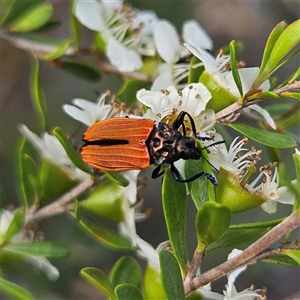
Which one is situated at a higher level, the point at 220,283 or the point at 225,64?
the point at 225,64

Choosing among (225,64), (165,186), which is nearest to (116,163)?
(165,186)

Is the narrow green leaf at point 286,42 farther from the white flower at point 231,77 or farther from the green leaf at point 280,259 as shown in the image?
the green leaf at point 280,259

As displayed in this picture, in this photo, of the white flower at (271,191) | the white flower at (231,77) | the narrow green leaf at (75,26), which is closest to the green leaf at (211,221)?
the white flower at (271,191)

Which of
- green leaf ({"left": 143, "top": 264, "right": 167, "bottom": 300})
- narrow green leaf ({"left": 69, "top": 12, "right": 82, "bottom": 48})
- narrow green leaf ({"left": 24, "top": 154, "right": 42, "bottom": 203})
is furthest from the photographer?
narrow green leaf ({"left": 69, "top": 12, "right": 82, "bottom": 48})

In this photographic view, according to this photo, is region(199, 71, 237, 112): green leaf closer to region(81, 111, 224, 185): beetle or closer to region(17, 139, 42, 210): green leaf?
region(81, 111, 224, 185): beetle

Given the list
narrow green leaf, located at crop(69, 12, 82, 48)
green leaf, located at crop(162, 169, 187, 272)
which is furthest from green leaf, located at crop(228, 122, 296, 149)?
narrow green leaf, located at crop(69, 12, 82, 48)

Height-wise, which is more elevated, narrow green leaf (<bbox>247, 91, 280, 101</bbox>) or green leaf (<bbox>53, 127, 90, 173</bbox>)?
narrow green leaf (<bbox>247, 91, 280, 101</bbox>)

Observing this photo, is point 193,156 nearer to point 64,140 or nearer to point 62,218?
point 64,140
